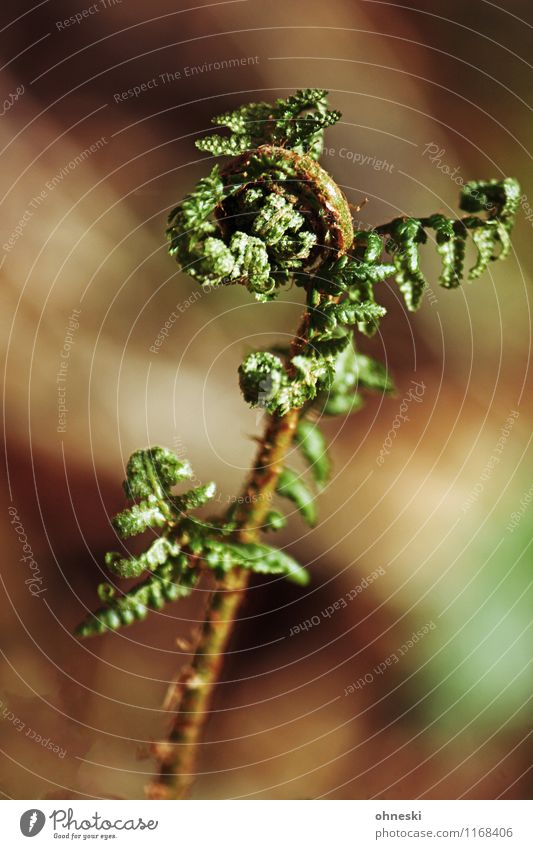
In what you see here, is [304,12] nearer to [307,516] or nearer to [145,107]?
[145,107]

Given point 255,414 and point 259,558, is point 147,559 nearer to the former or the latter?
point 259,558

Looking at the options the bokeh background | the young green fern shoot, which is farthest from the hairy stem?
the bokeh background

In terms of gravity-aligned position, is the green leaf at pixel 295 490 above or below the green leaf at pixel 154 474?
above

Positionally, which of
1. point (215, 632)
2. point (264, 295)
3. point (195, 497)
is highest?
point (264, 295)

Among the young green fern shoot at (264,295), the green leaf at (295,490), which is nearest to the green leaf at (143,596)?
the young green fern shoot at (264,295)

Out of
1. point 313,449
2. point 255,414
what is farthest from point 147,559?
point 255,414

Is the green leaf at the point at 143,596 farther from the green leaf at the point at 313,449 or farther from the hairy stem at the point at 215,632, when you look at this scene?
the green leaf at the point at 313,449

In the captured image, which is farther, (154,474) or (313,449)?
(313,449)

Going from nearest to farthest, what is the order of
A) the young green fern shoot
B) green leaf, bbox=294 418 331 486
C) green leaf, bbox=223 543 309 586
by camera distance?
the young green fern shoot
green leaf, bbox=223 543 309 586
green leaf, bbox=294 418 331 486

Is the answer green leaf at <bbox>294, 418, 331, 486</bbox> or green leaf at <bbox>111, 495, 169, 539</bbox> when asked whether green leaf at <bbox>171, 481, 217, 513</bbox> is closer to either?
green leaf at <bbox>111, 495, 169, 539</bbox>
